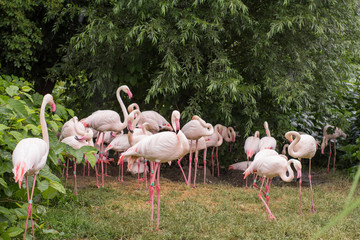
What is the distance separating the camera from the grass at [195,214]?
13.6 ft

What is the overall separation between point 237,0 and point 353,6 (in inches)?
109

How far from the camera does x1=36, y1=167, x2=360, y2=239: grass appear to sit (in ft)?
13.6

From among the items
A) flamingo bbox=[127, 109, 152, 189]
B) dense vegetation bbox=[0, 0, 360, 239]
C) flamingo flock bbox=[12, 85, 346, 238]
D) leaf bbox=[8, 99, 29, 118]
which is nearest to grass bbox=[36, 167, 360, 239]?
flamingo flock bbox=[12, 85, 346, 238]

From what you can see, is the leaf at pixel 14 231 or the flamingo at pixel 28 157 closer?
the flamingo at pixel 28 157

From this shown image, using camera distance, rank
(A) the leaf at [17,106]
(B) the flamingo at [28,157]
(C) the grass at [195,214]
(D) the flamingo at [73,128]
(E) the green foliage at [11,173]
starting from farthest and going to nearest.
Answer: (D) the flamingo at [73,128] → (C) the grass at [195,214] → (A) the leaf at [17,106] → (E) the green foliage at [11,173] → (B) the flamingo at [28,157]

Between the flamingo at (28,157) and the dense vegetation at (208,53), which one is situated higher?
the dense vegetation at (208,53)

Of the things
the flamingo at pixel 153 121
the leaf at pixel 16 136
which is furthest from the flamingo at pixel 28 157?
the flamingo at pixel 153 121

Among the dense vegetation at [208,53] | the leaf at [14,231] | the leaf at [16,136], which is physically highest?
the dense vegetation at [208,53]

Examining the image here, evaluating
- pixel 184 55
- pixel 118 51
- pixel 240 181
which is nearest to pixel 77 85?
pixel 118 51

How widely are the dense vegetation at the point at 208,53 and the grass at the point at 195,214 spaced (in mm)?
1546

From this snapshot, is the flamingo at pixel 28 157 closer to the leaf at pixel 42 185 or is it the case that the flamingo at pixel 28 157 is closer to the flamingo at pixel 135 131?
the leaf at pixel 42 185

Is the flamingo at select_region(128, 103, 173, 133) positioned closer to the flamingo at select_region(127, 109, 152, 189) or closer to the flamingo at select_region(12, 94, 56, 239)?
the flamingo at select_region(127, 109, 152, 189)

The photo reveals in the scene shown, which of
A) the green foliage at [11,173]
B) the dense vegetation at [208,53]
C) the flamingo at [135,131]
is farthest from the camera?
the dense vegetation at [208,53]

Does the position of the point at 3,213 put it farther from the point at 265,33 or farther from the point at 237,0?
the point at 265,33
